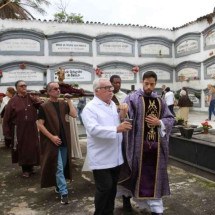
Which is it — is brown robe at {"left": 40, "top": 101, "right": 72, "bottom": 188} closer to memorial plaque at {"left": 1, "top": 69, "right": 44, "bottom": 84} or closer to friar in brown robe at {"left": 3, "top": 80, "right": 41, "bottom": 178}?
friar in brown robe at {"left": 3, "top": 80, "right": 41, "bottom": 178}

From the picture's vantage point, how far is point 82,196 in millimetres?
4406

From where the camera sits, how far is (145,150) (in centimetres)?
352

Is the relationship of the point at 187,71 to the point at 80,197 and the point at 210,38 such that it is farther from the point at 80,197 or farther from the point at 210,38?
the point at 80,197

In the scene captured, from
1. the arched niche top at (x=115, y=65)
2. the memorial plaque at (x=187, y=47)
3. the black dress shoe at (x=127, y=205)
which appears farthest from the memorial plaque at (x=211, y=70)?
the black dress shoe at (x=127, y=205)

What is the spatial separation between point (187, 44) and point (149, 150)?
39.3 ft

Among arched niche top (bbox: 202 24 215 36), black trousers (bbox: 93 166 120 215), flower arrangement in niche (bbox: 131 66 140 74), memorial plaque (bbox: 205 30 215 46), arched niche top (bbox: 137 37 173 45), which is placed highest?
arched niche top (bbox: 202 24 215 36)

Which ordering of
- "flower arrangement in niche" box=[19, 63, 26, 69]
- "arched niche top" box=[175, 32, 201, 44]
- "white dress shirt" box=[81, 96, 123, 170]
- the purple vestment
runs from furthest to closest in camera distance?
1. "arched niche top" box=[175, 32, 201, 44]
2. "flower arrangement in niche" box=[19, 63, 26, 69]
3. the purple vestment
4. "white dress shirt" box=[81, 96, 123, 170]

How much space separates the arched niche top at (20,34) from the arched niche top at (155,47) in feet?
14.3

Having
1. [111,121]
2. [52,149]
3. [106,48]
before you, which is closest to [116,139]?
[111,121]

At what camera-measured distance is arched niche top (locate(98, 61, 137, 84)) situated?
13760mm

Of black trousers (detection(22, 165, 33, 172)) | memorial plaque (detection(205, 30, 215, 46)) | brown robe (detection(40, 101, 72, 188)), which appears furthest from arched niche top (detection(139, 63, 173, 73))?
brown robe (detection(40, 101, 72, 188))

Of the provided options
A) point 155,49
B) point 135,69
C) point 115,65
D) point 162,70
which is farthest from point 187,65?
point 115,65

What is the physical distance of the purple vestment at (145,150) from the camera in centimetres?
349

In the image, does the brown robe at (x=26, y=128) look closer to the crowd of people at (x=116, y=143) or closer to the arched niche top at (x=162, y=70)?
the crowd of people at (x=116, y=143)
